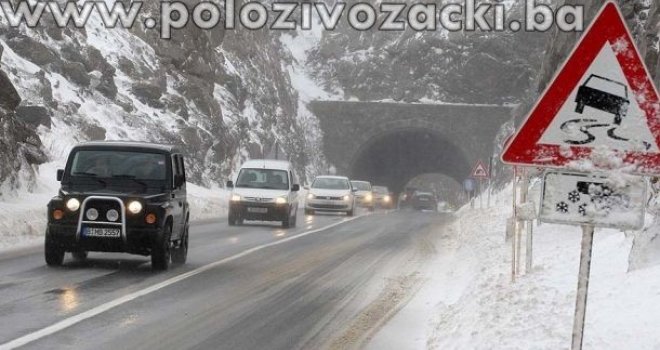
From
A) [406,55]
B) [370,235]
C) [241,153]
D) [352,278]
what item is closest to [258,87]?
[241,153]

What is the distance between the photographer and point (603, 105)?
4.74m

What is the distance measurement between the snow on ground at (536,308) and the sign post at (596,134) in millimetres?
1177

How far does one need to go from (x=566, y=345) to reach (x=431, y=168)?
69.7m

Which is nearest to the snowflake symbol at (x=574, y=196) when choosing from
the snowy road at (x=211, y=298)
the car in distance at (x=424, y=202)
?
the snowy road at (x=211, y=298)

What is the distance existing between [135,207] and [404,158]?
6359 centimetres

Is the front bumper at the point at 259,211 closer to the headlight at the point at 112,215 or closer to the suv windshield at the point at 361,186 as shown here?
the headlight at the point at 112,215

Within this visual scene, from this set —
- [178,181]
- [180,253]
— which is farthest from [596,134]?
[180,253]

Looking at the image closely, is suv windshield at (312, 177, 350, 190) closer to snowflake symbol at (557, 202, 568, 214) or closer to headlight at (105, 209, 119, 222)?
headlight at (105, 209, 119, 222)

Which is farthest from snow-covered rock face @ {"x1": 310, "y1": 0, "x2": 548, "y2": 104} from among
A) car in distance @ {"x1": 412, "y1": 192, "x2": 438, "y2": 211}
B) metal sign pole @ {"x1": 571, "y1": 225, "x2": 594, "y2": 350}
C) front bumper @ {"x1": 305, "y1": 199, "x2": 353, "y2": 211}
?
metal sign pole @ {"x1": 571, "y1": 225, "x2": 594, "y2": 350}

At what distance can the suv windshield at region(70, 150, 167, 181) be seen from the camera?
12.4 m

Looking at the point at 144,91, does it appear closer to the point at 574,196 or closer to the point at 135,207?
the point at 135,207

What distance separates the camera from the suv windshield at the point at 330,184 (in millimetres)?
35031

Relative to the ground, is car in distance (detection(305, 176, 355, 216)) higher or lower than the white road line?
lower

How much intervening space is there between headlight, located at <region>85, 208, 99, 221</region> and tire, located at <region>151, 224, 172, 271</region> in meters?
0.89
